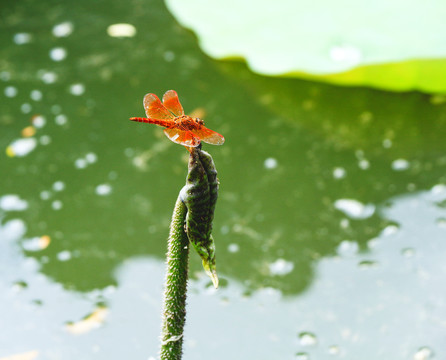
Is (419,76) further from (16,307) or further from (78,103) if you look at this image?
(16,307)

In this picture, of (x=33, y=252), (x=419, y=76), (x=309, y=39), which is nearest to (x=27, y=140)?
(x=33, y=252)

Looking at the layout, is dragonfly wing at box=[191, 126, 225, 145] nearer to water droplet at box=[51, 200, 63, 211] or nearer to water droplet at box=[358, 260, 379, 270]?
water droplet at box=[358, 260, 379, 270]

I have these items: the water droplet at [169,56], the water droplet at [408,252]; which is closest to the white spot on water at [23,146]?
the water droplet at [169,56]

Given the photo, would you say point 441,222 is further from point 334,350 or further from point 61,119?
point 61,119

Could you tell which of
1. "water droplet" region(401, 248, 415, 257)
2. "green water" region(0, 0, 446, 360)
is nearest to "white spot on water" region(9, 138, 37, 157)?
"green water" region(0, 0, 446, 360)

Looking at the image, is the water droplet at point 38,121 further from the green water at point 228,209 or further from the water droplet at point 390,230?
the water droplet at point 390,230

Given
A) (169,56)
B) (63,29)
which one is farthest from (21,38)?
(169,56)
